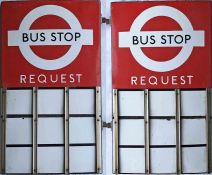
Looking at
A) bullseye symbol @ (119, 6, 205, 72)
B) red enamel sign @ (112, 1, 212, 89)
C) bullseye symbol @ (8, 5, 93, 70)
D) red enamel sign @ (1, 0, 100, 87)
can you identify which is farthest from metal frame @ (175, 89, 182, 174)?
bullseye symbol @ (8, 5, 93, 70)

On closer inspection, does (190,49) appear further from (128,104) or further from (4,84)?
(4,84)

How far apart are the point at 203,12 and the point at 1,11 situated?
5.82 ft

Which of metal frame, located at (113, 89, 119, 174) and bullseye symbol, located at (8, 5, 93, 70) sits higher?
bullseye symbol, located at (8, 5, 93, 70)

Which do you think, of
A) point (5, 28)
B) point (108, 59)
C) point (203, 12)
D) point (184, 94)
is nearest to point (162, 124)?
point (184, 94)

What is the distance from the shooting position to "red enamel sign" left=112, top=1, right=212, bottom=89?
2828mm

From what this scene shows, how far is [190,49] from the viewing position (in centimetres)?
283

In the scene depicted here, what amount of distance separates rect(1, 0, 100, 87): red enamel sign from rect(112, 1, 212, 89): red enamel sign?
0.95ft

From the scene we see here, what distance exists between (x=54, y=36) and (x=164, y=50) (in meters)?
0.97

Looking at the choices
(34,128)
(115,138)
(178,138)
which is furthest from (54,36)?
(178,138)

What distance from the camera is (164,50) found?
9.29ft

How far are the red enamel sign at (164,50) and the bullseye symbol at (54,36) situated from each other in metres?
0.39

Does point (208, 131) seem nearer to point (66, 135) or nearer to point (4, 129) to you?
point (66, 135)

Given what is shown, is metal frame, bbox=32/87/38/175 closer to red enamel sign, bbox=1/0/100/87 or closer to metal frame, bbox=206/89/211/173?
red enamel sign, bbox=1/0/100/87

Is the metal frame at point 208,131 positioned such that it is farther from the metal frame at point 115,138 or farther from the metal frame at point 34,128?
the metal frame at point 34,128
